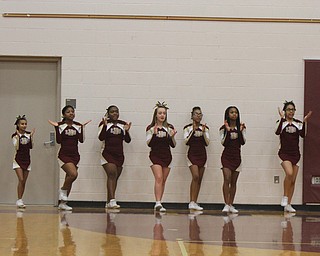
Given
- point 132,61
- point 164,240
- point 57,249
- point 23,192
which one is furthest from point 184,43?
point 57,249

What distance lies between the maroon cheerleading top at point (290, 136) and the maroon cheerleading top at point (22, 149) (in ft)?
14.2

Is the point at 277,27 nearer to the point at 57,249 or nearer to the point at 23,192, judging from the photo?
the point at 23,192

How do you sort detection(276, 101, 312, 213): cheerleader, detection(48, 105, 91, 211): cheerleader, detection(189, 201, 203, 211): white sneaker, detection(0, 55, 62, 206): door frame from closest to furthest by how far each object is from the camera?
detection(48, 105, 91, 211): cheerleader, detection(189, 201, 203, 211): white sneaker, detection(276, 101, 312, 213): cheerleader, detection(0, 55, 62, 206): door frame

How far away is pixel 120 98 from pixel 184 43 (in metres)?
1.52

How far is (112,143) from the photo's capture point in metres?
11.1

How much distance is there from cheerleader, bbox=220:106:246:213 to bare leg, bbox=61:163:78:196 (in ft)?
8.31

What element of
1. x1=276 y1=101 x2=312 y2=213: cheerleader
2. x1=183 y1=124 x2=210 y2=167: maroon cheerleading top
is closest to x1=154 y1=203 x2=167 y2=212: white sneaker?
x1=183 y1=124 x2=210 y2=167: maroon cheerleading top

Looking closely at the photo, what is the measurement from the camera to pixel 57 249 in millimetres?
6105

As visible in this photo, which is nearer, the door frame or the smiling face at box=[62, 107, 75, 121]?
the smiling face at box=[62, 107, 75, 121]

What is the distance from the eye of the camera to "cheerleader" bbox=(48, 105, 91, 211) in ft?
35.1

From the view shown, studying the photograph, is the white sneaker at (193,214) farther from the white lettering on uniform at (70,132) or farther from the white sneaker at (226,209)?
the white lettering on uniform at (70,132)

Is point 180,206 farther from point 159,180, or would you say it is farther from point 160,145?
point 160,145

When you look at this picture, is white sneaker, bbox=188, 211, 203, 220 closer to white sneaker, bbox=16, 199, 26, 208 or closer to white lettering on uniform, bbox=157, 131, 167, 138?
white lettering on uniform, bbox=157, 131, 167, 138

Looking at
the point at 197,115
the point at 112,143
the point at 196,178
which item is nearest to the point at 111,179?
the point at 112,143
